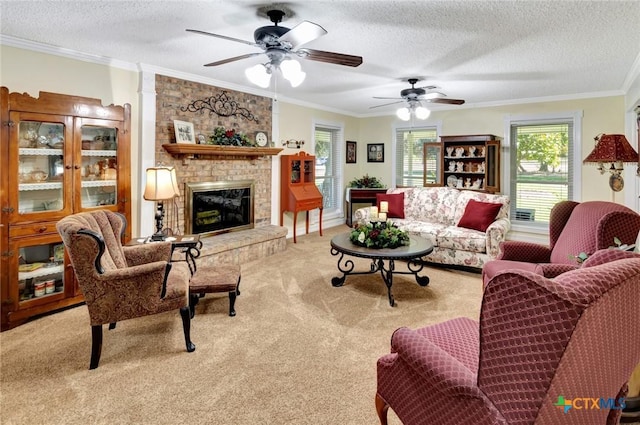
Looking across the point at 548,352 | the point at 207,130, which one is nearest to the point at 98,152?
the point at 207,130

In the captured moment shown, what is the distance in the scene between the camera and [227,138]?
5059 mm

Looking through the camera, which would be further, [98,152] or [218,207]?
[218,207]

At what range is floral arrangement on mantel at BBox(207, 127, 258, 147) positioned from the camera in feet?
16.2

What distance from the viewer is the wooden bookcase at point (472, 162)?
20.1ft

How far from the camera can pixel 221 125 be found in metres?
5.13

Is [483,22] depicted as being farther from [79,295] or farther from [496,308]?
[79,295]

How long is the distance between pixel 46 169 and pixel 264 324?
8.07 ft

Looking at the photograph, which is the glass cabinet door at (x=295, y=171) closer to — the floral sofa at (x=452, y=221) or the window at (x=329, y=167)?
the window at (x=329, y=167)

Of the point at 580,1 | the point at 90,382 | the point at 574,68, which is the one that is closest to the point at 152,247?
the point at 90,382

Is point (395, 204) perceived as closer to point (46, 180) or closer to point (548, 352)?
point (46, 180)

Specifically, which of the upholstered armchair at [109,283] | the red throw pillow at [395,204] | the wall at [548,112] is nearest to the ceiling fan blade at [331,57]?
the upholstered armchair at [109,283]

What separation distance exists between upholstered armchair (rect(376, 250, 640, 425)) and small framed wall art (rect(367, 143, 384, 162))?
692 centimetres

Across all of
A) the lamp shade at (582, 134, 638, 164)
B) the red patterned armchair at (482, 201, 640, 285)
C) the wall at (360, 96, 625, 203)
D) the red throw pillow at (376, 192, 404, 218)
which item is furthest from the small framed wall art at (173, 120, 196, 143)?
the wall at (360, 96, 625, 203)

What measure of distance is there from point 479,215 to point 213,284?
3517mm
